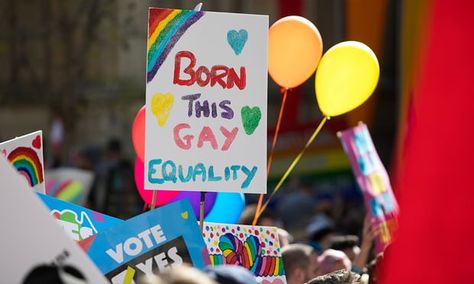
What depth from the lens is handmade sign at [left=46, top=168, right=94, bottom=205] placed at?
11.5 m

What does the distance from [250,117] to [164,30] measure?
531 mm

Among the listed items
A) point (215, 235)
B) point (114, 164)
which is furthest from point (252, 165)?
point (114, 164)

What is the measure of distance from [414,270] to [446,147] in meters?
0.32

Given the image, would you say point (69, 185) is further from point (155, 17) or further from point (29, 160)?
point (155, 17)

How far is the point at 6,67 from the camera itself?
69.2 feet

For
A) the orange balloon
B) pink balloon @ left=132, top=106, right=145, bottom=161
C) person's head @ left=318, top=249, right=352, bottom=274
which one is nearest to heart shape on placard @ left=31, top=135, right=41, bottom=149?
pink balloon @ left=132, top=106, right=145, bottom=161

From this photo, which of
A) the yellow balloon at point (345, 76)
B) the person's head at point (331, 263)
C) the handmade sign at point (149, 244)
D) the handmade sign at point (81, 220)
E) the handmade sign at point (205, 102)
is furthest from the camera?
the person's head at point (331, 263)

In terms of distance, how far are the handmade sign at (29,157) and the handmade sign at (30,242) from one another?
2.04 meters

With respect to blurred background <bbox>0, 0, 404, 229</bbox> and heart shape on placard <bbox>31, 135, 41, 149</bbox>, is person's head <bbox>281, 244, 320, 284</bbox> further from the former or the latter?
Answer: blurred background <bbox>0, 0, 404, 229</bbox>

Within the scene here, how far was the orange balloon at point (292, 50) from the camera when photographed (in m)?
6.79

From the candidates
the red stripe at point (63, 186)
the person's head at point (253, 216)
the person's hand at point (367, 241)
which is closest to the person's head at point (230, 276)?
the person's hand at point (367, 241)

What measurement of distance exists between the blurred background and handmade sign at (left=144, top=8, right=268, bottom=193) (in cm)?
1099

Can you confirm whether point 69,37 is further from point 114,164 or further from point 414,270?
point 414,270

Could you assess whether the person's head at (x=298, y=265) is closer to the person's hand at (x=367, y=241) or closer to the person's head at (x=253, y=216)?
the person's hand at (x=367, y=241)
